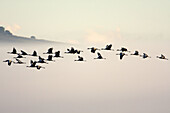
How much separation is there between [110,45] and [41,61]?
1839cm

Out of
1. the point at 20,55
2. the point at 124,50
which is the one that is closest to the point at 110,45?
the point at 124,50

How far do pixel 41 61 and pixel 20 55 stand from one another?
7290 mm

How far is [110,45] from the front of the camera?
370 ft

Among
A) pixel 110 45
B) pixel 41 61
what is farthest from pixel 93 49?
pixel 41 61

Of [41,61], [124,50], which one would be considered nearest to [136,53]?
[124,50]

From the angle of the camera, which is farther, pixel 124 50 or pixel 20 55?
pixel 20 55

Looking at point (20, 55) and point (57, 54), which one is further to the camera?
point (20, 55)

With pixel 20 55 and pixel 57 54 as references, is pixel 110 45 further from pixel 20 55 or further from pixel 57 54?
pixel 20 55

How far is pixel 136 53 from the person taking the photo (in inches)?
4493

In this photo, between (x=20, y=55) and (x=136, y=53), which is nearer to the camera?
(x=136, y=53)

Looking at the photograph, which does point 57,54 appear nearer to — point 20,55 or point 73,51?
point 73,51

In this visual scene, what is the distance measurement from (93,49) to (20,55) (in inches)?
878

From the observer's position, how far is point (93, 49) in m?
112

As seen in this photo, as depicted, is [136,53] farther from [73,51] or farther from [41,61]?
[41,61]
